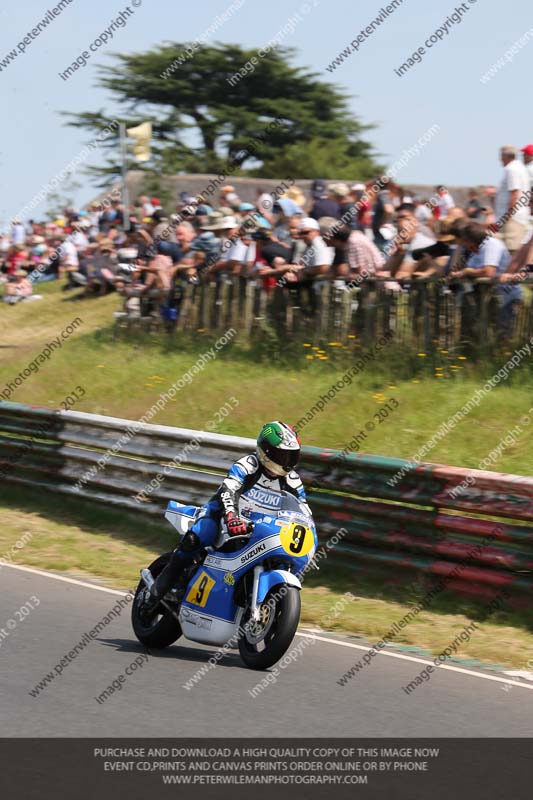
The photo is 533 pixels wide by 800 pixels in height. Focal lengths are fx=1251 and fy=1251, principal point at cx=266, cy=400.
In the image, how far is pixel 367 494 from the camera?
400 inches

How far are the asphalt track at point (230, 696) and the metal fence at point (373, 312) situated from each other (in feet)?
17.3

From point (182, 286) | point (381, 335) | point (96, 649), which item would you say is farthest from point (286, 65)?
point (96, 649)

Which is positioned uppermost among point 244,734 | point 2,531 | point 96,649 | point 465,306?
point 465,306

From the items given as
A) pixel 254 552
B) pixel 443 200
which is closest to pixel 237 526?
pixel 254 552

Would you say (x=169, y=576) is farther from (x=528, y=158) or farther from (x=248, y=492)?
(x=528, y=158)

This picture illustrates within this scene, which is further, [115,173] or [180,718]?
[115,173]

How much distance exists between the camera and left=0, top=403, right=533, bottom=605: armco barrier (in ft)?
30.0

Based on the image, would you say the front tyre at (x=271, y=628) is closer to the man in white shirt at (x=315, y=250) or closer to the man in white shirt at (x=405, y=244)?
the man in white shirt at (x=405, y=244)

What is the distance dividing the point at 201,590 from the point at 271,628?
780mm

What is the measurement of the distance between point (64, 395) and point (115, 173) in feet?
102

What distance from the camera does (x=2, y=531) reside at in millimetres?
12812

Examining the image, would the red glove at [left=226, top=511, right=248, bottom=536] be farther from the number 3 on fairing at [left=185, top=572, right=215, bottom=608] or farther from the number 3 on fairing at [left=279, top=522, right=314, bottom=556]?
the number 3 on fairing at [left=185, top=572, right=215, bottom=608]

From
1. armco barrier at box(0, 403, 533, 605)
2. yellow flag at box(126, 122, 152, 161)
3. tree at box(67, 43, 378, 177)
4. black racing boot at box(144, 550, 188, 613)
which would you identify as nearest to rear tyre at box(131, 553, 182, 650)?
black racing boot at box(144, 550, 188, 613)
